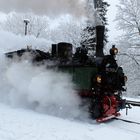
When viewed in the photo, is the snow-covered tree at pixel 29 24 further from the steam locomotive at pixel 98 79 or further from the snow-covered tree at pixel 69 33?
the steam locomotive at pixel 98 79

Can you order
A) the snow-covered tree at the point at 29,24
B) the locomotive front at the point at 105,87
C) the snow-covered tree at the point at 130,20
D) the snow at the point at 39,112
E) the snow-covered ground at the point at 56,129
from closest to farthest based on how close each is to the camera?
the snow-covered ground at the point at 56,129
the snow at the point at 39,112
the locomotive front at the point at 105,87
the snow-covered tree at the point at 130,20
the snow-covered tree at the point at 29,24

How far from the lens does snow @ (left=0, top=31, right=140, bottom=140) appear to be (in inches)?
290

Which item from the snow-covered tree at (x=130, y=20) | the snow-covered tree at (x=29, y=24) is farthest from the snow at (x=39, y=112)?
the snow-covered tree at (x=29, y=24)

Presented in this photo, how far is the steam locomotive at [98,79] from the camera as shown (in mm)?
9477

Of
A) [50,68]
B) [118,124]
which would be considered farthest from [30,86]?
[118,124]

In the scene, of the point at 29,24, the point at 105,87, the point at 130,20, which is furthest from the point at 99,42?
the point at 29,24

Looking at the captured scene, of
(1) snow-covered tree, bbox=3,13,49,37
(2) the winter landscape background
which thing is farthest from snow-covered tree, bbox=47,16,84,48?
(2) the winter landscape background

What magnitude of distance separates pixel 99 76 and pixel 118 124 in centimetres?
151

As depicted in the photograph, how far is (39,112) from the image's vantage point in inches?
413

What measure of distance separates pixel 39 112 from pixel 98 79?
242 cm

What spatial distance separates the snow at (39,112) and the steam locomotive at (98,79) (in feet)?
1.08

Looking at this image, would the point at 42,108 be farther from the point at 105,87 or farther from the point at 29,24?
the point at 29,24

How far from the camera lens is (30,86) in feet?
36.6

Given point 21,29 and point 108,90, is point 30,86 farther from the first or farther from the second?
point 21,29
